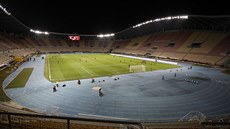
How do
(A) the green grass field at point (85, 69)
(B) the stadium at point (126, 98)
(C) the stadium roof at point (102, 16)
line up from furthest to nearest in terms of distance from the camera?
(C) the stadium roof at point (102, 16), (A) the green grass field at point (85, 69), (B) the stadium at point (126, 98)

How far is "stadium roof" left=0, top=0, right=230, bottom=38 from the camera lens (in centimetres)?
5834

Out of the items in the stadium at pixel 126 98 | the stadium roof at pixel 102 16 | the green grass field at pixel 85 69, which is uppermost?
the stadium roof at pixel 102 16

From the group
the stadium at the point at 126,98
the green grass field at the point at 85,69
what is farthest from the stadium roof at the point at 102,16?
the green grass field at the point at 85,69

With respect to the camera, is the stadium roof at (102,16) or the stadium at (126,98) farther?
the stadium roof at (102,16)

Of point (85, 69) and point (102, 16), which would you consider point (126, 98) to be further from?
point (102, 16)

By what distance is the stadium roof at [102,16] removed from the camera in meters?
58.3

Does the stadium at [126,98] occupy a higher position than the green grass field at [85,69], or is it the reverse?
the green grass field at [85,69]

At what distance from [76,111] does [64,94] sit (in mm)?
6201

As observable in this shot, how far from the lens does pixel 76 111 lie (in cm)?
1806

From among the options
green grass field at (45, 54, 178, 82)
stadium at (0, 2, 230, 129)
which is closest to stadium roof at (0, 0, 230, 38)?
stadium at (0, 2, 230, 129)

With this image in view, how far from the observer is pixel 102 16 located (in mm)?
90750

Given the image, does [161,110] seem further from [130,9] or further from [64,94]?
[130,9]

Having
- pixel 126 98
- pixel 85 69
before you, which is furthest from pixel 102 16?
pixel 126 98

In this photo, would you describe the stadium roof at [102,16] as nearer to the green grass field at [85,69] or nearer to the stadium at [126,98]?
the stadium at [126,98]
